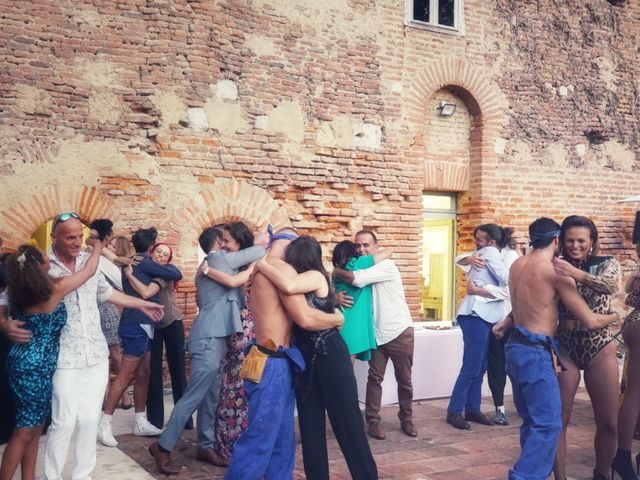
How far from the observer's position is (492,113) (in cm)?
1044

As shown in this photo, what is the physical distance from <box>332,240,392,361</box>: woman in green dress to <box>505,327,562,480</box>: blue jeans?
5.80 feet

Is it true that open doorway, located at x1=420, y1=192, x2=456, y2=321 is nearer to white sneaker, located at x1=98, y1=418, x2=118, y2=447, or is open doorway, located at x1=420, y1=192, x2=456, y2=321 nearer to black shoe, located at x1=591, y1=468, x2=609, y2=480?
black shoe, located at x1=591, y1=468, x2=609, y2=480

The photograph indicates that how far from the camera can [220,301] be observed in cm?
548

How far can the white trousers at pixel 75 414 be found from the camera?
4266mm

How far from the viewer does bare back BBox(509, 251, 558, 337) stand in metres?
4.57

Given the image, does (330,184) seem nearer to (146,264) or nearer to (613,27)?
(146,264)

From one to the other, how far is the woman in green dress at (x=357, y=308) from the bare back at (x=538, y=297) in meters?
1.75

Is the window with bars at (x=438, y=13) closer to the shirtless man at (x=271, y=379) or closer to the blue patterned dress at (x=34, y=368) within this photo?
the shirtless man at (x=271, y=379)

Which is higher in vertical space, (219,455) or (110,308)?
(110,308)

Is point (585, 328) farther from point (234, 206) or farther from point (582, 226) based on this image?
point (234, 206)

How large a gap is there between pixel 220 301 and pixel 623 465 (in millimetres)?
3188

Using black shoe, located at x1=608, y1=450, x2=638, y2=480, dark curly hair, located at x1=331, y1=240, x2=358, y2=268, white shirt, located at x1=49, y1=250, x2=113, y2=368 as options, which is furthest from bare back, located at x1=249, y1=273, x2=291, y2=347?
black shoe, located at x1=608, y1=450, x2=638, y2=480

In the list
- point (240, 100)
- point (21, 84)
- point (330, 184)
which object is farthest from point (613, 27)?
point (21, 84)

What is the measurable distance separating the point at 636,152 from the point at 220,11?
24.4 feet
